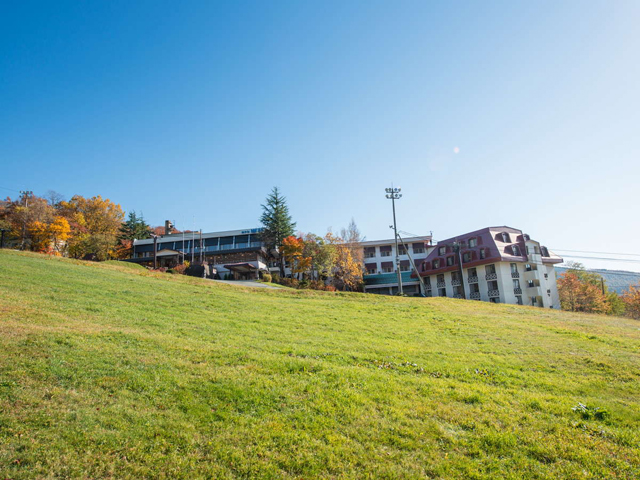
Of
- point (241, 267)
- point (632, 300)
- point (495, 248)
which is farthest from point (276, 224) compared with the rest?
point (632, 300)

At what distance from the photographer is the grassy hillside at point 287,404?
17.5 feet

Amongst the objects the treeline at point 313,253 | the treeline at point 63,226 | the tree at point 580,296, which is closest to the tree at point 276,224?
the treeline at point 313,253

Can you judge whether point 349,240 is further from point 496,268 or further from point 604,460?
point 604,460

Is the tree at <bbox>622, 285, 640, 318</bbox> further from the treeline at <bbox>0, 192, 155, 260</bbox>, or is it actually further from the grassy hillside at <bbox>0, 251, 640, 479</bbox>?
the treeline at <bbox>0, 192, 155, 260</bbox>

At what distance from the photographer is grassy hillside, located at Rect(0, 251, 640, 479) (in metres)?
5.33

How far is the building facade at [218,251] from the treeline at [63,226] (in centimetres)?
661

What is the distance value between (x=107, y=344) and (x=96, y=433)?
476 centimetres

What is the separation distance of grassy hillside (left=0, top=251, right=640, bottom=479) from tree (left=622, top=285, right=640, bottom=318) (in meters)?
79.1

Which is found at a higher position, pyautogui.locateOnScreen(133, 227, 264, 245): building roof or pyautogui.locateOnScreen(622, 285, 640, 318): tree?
pyautogui.locateOnScreen(133, 227, 264, 245): building roof

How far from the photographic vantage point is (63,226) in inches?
2160

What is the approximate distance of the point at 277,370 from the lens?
29.8 ft

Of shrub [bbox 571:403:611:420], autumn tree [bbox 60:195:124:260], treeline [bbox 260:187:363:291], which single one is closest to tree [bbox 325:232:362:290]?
treeline [bbox 260:187:363:291]

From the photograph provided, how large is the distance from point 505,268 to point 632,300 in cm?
4654

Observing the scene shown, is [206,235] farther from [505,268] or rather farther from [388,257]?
[505,268]
